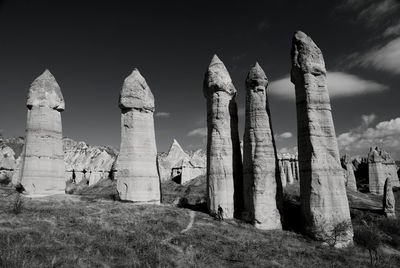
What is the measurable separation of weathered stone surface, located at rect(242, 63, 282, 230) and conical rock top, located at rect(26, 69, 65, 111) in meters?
12.3

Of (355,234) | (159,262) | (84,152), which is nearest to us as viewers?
(159,262)

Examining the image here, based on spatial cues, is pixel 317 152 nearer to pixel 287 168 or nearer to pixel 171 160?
pixel 287 168

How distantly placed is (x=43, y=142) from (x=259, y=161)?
1306 cm

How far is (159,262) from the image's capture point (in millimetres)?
9898

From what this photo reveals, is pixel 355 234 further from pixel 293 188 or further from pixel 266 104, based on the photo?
pixel 293 188

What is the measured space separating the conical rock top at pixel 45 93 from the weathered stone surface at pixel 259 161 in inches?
484

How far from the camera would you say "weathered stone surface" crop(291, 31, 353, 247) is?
14719mm

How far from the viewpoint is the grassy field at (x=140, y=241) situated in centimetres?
964

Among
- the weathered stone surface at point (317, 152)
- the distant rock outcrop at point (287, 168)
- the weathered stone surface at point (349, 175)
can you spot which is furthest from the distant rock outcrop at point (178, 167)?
the weathered stone surface at point (317, 152)

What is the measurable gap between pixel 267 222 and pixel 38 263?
1107cm

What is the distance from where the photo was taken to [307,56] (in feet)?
53.0

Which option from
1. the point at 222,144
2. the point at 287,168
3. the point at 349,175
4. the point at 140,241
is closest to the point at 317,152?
the point at 222,144

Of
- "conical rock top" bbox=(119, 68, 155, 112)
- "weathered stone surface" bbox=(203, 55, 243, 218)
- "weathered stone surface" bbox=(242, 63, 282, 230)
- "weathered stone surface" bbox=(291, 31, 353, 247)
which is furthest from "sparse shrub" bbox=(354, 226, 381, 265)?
"conical rock top" bbox=(119, 68, 155, 112)

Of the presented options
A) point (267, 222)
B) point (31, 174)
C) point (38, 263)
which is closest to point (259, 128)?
point (267, 222)
